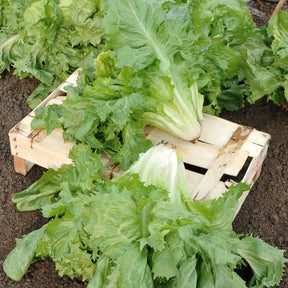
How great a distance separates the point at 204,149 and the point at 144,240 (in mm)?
1253

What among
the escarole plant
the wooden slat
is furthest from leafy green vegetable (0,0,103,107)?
the wooden slat

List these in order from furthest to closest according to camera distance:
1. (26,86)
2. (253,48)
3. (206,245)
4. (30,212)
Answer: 1. (26,86)
2. (253,48)
3. (30,212)
4. (206,245)

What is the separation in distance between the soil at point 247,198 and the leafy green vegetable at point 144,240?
0.21m

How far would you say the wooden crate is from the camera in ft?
11.8

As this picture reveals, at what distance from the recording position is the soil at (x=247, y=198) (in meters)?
3.44

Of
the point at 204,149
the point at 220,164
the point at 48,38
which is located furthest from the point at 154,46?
the point at 48,38

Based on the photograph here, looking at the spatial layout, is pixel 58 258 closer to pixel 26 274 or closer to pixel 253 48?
pixel 26 274

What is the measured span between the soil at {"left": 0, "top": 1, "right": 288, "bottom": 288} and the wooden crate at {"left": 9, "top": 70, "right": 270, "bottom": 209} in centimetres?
19

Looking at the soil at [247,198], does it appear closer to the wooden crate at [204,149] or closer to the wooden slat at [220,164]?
the wooden crate at [204,149]

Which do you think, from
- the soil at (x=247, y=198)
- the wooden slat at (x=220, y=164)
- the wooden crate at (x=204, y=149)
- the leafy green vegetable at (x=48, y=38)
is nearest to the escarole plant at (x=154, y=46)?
the wooden crate at (x=204, y=149)

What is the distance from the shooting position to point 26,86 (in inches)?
190

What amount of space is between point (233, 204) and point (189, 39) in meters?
1.21

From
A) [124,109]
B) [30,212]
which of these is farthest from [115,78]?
[30,212]

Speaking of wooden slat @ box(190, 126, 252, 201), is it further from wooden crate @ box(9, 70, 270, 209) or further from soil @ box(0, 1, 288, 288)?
soil @ box(0, 1, 288, 288)
